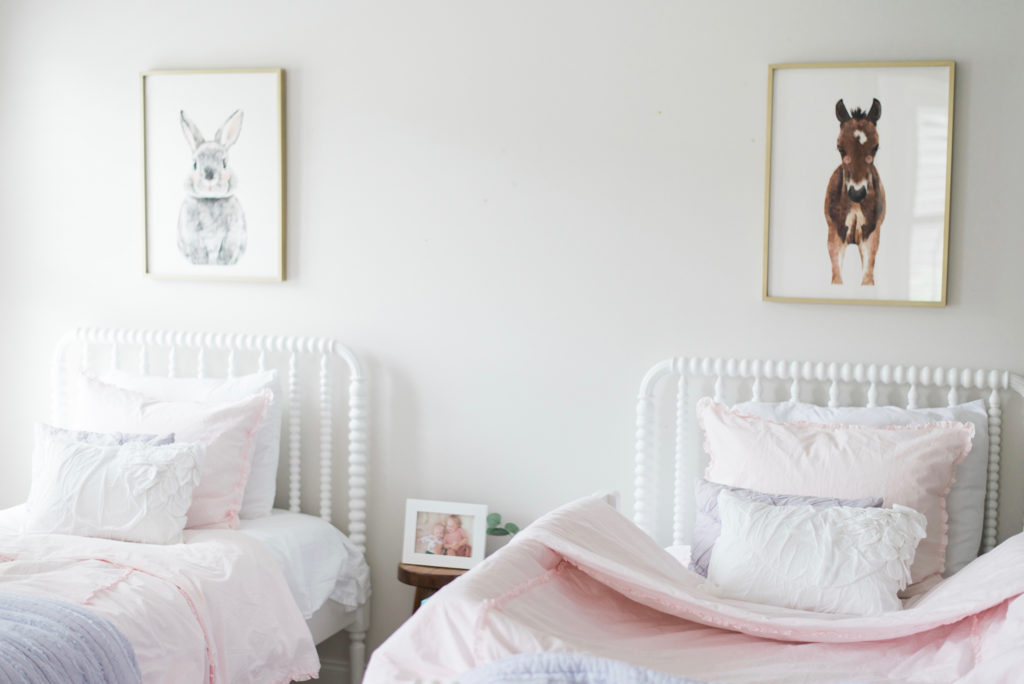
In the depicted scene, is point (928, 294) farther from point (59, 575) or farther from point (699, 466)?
point (59, 575)

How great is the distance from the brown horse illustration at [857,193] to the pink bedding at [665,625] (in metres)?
0.89

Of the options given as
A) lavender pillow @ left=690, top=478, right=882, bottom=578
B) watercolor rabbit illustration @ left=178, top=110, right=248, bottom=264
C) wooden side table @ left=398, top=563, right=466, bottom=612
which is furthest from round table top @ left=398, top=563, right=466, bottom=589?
watercolor rabbit illustration @ left=178, top=110, right=248, bottom=264

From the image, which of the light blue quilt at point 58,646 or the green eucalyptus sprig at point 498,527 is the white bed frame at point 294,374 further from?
the light blue quilt at point 58,646

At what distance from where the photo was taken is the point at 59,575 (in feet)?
7.31

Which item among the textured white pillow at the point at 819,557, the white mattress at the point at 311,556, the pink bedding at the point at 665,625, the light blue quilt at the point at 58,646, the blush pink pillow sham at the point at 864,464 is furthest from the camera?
the white mattress at the point at 311,556

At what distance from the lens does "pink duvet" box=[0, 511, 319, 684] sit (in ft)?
6.98

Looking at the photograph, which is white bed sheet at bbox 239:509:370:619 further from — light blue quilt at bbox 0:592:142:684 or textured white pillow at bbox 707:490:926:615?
textured white pillow at bbox 707:490:926:615

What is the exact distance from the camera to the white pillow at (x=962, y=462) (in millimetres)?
2451

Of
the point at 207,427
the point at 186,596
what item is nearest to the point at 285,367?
the point at 207,427

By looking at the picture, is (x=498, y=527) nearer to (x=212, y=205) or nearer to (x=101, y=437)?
(x=101, y=437)

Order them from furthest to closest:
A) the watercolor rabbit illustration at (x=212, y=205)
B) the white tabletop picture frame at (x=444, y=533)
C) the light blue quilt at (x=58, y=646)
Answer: the watercolor rabbit illustration at (x=212, y=205) < the white tabletop picture frame at (x=444, y=533) < the light blue quilt at (x=58, y=646)

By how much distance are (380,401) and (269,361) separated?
38cm

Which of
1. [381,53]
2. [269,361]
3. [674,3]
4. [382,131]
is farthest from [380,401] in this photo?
[674,3]

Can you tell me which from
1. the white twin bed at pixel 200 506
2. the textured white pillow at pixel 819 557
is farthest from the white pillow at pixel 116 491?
the textured white pillow at pixel 819 557
